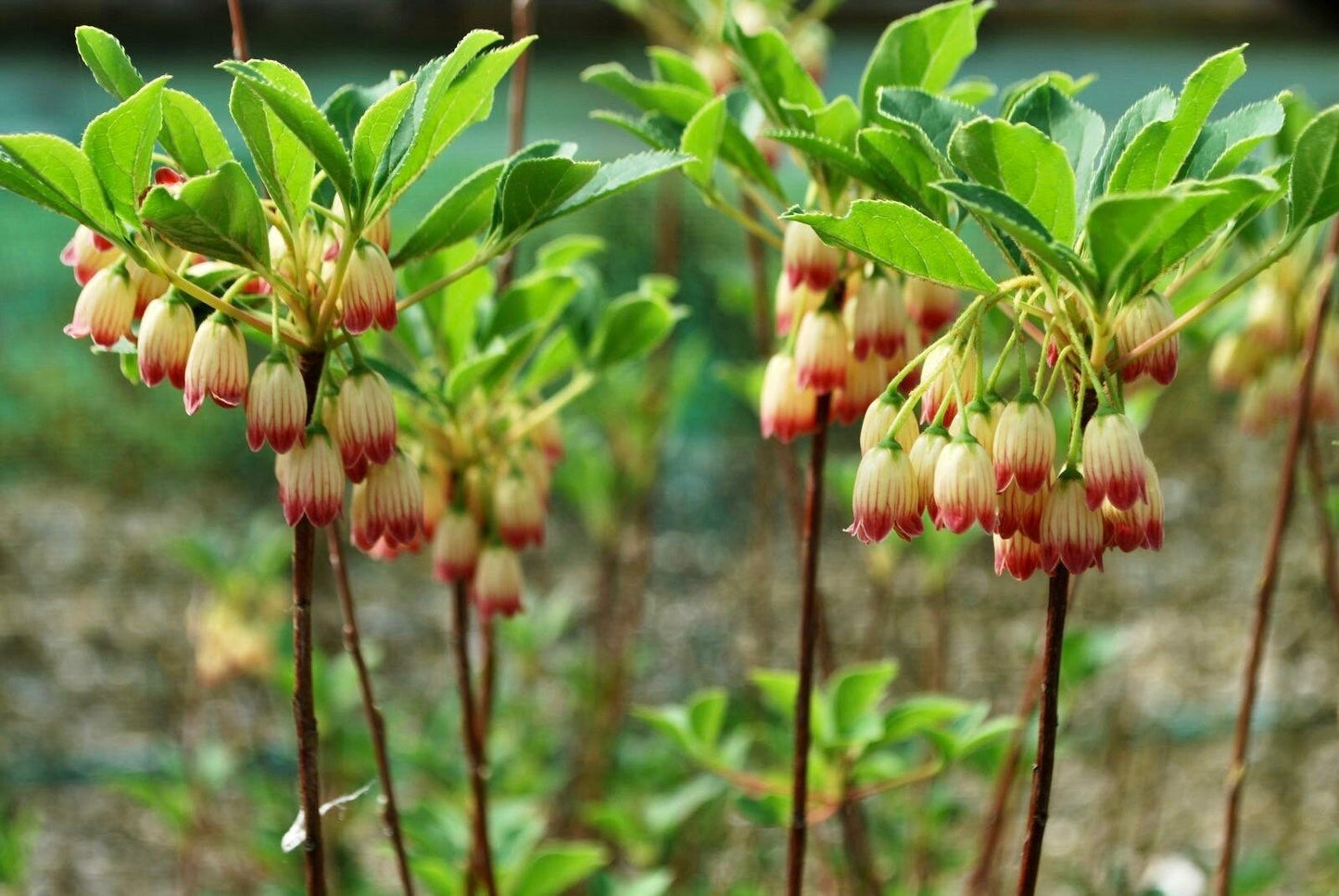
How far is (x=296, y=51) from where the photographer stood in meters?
3.47

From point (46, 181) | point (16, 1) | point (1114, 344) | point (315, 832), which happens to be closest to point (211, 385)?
point (46, 181)

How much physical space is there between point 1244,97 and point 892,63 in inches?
108

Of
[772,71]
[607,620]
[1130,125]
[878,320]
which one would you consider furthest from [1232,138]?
[607,620]

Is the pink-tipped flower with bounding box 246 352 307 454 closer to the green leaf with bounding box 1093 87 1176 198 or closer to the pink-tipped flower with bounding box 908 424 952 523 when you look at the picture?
the pink-tipped flower with bounding box 908 424 952 523

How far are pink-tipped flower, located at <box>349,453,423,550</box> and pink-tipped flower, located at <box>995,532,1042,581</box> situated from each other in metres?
0.41

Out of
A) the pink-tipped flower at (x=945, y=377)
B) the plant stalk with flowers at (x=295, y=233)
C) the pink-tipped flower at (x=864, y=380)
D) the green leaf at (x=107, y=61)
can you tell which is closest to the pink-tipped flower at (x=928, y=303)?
the pink-tipped flower at (x=864, y=380)

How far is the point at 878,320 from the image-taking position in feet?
3.34

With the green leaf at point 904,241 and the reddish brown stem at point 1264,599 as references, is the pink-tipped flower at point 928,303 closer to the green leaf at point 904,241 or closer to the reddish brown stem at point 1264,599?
the green leaf at point 904,241

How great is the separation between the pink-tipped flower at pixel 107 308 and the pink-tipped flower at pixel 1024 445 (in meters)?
0.61

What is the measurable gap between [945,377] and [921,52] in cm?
34

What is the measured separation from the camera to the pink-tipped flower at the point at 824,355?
1050 mm

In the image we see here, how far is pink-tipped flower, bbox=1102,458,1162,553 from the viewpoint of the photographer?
0.82 m

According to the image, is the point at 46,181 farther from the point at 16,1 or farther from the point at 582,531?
the point at 582,531

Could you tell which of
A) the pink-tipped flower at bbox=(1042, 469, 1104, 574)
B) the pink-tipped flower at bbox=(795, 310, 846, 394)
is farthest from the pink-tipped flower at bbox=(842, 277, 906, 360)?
the pink-tipped flower at bbox=(1042, 469, 1104, 574)
